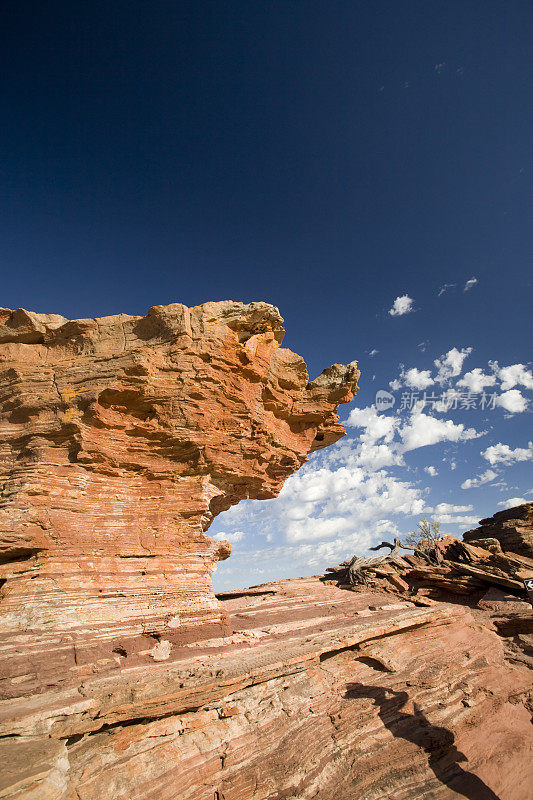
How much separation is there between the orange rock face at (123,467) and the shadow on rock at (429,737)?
515cm

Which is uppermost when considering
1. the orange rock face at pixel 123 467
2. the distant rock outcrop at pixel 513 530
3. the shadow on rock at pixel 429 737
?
the orange rock face at pixel 123 467

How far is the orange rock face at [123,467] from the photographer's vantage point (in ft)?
32.3

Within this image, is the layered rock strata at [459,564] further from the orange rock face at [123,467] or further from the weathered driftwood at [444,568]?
the orange rock face at [123,467]

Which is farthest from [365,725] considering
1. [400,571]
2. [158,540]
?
[400,571]

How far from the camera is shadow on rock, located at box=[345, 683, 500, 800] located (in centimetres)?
771

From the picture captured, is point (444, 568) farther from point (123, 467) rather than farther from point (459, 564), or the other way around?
point (123, 467)

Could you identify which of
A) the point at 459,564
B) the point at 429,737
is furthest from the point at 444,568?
the point at 429,737

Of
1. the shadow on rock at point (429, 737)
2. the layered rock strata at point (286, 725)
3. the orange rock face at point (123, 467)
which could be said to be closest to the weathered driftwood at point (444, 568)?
the layered rock strata at point (286, 725)

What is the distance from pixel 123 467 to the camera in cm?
1307

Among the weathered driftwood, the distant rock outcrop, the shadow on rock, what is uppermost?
the distant rock outcrop

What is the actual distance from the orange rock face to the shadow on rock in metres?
5.15

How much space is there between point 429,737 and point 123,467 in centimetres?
1213

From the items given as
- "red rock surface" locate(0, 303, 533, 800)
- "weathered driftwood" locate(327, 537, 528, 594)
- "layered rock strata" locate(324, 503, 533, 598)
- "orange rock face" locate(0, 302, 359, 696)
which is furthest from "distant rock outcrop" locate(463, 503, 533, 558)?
"orange rock face" locate(0, 302, 359, 696)

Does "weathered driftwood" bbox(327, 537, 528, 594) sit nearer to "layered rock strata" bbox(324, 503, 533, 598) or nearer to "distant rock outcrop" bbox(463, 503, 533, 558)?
"layered rock strata" bbox(324, 503, 533, 598)
